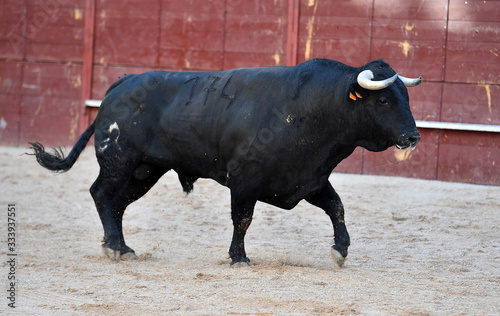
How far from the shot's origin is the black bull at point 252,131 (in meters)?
5.11

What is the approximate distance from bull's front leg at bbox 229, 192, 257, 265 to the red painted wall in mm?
5115

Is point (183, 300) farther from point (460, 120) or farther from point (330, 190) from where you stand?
point (460, 120)

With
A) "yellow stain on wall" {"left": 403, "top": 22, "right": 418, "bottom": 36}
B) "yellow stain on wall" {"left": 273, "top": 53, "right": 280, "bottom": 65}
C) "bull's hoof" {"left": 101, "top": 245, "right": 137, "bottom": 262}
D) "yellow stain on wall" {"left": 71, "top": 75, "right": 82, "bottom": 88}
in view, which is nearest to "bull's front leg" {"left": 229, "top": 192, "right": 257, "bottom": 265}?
"bull's hoof" {"left": 101, "top": 245, "right": 137, "bottom": 262}

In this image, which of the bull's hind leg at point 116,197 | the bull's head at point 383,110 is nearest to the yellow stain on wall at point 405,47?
the bull's head at point 383,110

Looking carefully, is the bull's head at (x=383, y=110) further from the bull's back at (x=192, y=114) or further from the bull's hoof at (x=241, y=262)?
the bull's hoof at (x=241, y=262)

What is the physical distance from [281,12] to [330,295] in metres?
6.93

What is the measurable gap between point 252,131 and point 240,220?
64 centimetres

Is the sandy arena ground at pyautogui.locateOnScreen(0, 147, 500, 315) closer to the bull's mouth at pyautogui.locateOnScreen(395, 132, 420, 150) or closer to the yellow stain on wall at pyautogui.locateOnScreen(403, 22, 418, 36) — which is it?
the bull's mouth at pyautogui.locateOnScreen(395, 132, 420, 150)

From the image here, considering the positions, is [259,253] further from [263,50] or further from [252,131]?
[263,50]

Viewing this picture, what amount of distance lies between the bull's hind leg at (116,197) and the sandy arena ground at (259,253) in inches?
5.7

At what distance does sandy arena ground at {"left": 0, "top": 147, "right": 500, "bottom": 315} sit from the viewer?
423 centimetres

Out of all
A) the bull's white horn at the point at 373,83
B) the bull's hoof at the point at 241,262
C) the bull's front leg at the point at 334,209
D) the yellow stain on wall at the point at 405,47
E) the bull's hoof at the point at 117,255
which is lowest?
the bull's hoof at the point at 117,255

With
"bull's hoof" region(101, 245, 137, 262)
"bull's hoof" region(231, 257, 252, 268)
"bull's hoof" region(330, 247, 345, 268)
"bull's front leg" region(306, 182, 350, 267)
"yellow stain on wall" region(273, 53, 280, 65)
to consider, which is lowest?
"bull's hoof" region(101, 245, 137, 262)

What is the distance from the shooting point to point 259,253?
589 cm
